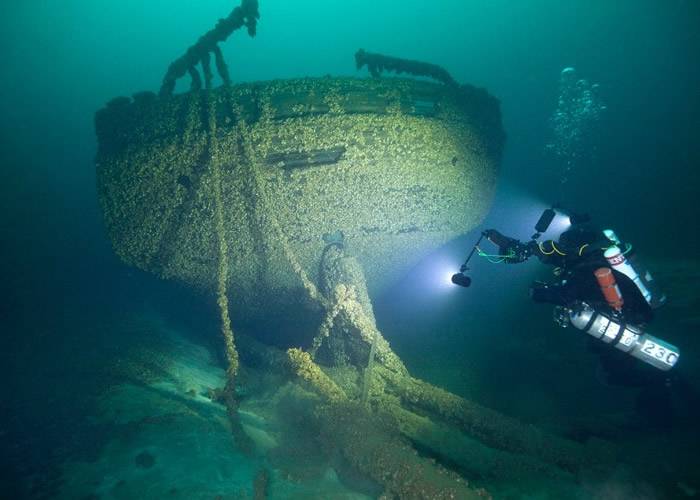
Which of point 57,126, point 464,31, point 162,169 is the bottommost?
point 57,126

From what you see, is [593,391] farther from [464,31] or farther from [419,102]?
[464,31]

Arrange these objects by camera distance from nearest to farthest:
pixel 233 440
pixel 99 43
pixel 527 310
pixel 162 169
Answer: pixel 233 440, pixel 162 169, pixel 527 310, pixel 99 43

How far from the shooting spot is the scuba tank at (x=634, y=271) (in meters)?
3.70

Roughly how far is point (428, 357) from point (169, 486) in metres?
4.69

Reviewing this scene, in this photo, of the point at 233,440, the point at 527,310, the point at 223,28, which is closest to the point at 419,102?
the point at 223,28

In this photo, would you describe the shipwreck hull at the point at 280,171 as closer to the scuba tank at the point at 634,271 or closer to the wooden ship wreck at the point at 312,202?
the wooden ship wreck at the point at 312,202

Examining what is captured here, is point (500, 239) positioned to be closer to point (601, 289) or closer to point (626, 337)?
point (601, 289)

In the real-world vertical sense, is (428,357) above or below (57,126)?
above

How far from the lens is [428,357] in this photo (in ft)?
20.5

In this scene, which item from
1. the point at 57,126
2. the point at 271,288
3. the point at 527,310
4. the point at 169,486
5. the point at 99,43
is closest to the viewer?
the point at 169,486

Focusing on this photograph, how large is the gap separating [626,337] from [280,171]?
13.5 feet

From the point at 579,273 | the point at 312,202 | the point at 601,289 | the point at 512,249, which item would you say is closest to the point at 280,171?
the point at 312,202

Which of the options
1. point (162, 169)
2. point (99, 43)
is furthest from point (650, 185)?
point (99, 43)

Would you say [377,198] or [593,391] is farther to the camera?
[593,391]
